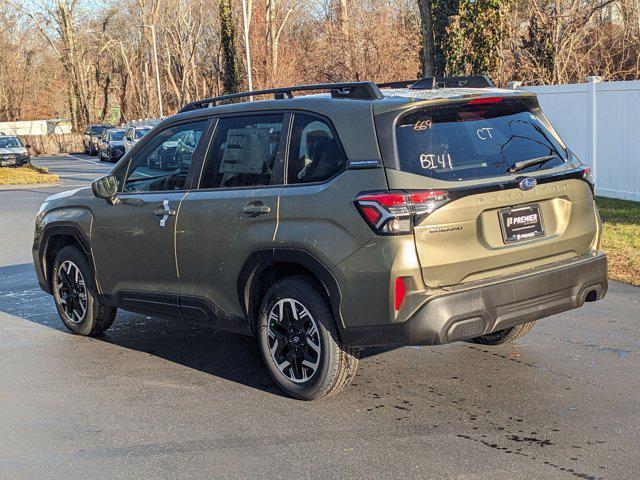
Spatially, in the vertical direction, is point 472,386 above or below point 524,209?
below

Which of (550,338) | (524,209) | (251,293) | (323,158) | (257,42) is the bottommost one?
(550,338)

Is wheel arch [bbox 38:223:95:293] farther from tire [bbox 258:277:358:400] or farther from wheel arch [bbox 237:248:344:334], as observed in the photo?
tire [bbox 258:277:358:400]

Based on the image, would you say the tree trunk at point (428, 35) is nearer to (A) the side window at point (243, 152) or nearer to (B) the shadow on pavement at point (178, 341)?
(B) the shadow on pavement at point (178, 341)

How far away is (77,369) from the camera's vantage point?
6.65 m

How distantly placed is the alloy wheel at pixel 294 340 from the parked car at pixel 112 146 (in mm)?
40277

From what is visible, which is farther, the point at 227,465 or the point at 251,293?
the point at 251,293

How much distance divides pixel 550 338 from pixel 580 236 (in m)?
1.42

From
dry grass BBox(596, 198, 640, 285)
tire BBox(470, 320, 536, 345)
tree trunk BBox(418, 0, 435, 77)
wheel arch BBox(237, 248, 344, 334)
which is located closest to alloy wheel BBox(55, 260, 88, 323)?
wheel arch BBox(237, 248, 344, 334)

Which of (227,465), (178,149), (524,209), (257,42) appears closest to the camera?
(227,465)

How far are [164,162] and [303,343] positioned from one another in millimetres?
1941

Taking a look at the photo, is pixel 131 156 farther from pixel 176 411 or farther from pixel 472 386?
pixel 472 386

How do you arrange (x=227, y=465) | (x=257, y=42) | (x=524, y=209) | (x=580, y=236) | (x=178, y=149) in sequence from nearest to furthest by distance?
(x=227, y=465) < (x=524, y=209) < (x=580, y=236) < (x=178, y=149) < (x=257, y=42)

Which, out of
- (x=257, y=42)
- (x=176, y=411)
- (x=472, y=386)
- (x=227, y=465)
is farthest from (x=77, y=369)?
(x=257, y=42)

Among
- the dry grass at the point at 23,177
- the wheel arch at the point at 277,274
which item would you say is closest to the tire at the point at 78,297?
the wheel arch at the point at 277,274
